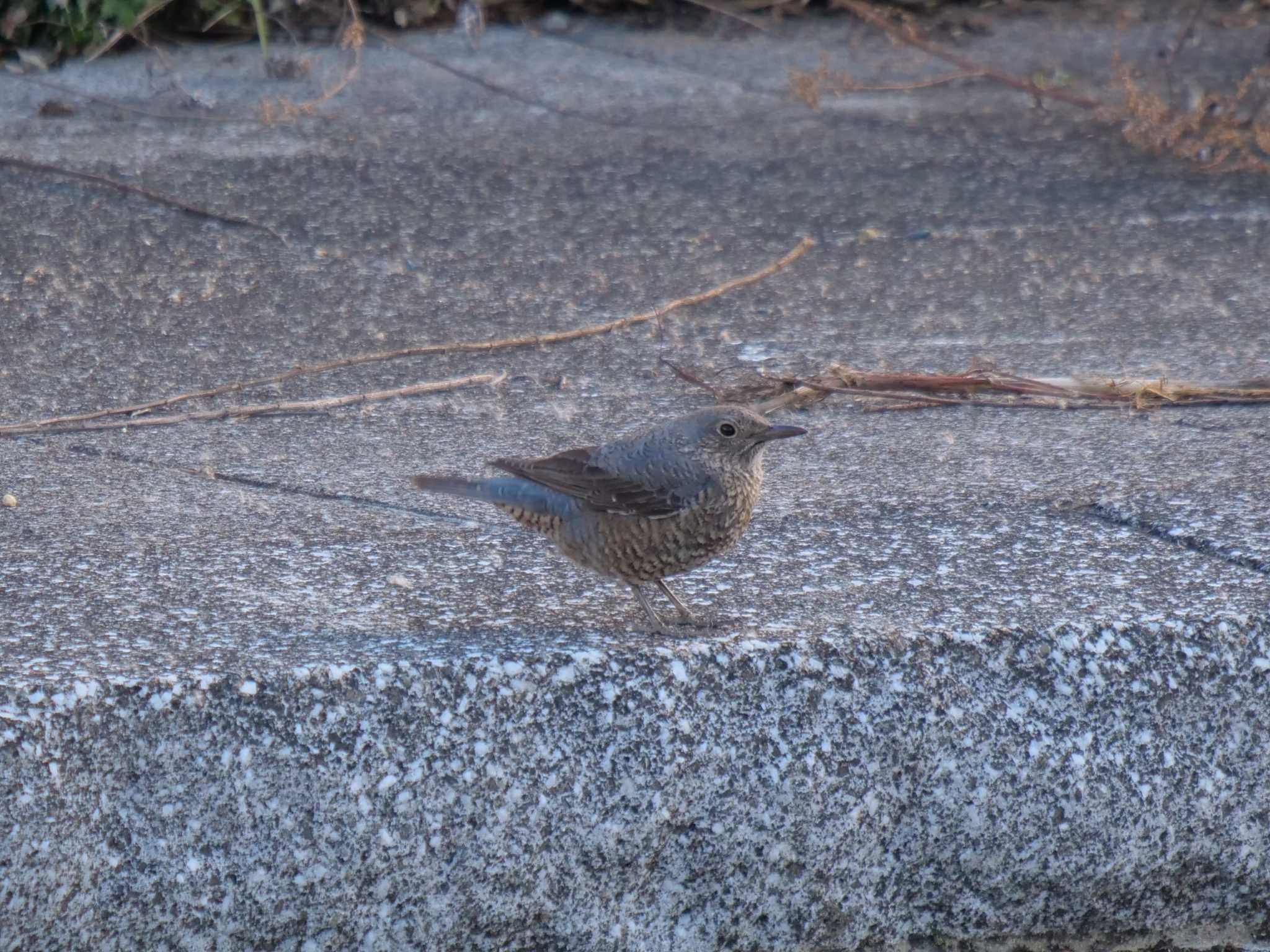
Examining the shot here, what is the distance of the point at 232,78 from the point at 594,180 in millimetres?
1537

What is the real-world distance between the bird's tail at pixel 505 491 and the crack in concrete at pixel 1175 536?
1.17 metres

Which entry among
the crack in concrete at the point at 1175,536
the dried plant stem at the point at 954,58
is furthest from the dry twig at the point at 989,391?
the dried plant stem at the point at 954,58

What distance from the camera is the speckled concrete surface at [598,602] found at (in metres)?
2.44

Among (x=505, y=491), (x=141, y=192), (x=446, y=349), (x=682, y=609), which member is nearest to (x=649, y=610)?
(x=682, y=609)

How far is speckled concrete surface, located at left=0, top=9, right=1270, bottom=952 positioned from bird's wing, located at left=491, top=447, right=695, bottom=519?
214 mm

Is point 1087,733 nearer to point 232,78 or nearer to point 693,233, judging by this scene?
point 693,233

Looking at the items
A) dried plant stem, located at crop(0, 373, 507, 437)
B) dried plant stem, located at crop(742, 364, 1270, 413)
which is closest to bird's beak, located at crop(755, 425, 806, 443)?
dried plant stem, located at crop(742, 364, 1270, 413)

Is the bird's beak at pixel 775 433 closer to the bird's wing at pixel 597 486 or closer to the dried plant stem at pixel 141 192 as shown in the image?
the bird's wing at pixel 597 486

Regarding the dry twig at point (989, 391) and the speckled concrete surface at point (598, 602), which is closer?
the speckled concrete surface at point (598, 602)

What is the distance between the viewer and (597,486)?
9.79 ft

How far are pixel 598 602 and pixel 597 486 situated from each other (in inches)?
9.5

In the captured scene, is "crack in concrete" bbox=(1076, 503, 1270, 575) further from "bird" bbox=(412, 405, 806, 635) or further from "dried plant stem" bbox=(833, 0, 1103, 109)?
"dried plant stem" bbox=(833, 0, 1103, 109)

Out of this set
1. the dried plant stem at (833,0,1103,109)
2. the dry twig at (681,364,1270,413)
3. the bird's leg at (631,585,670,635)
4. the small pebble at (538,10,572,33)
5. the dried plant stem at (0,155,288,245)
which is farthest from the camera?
the small pebble at (538,10,572,33)

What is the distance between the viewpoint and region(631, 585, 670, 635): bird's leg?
9.14 ft
